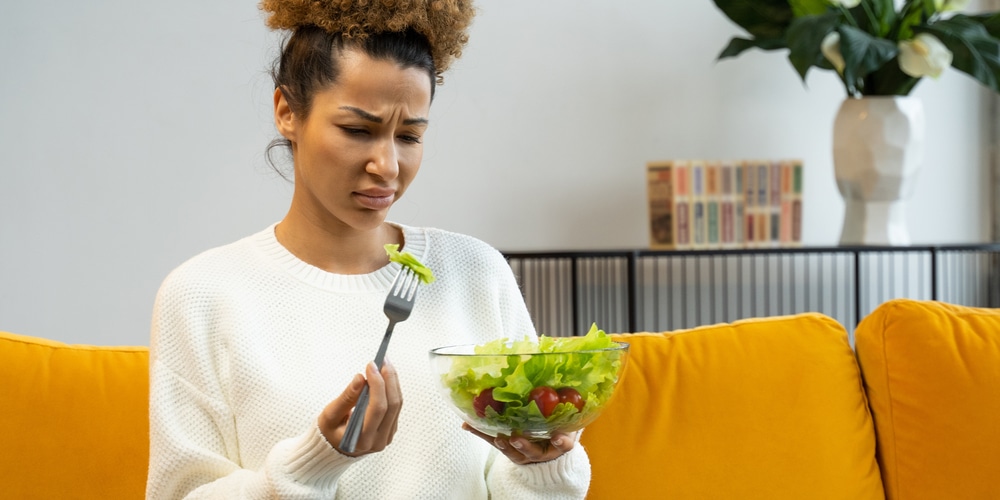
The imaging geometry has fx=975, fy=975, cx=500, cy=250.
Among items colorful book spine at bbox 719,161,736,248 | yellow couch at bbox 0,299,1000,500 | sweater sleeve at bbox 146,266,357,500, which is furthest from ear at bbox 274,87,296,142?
colorful book spine at bbox 719,161,736,248

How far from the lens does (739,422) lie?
57.1 inches

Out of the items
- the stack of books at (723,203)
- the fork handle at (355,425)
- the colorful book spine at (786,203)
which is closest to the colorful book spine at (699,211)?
the stack of books at (723,203)

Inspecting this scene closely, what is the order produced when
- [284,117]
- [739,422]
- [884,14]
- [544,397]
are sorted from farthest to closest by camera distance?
[884,14] → [739,422] → [284,117] → [544,397]

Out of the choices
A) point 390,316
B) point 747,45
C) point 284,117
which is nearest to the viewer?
point 390,316

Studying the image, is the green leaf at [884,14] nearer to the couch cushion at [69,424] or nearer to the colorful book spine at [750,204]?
the colorful book spine at [750,204]

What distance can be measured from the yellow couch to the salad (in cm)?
46

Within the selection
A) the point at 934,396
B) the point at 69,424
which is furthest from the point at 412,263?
the point at 934,396

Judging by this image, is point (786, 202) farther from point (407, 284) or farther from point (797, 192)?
point (407, 284)

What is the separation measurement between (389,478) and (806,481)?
0.62m

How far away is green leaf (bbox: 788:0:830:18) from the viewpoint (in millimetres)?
2582

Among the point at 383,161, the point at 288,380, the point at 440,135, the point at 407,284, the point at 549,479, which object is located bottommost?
the point at 549,479

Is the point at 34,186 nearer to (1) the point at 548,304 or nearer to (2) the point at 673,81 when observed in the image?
(1) the point at 548,304

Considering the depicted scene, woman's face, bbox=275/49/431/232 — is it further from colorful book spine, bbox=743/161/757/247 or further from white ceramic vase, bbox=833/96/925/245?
white ceramic vase, bbox=833/96/925/245

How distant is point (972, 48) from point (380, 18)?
6.30 ft
